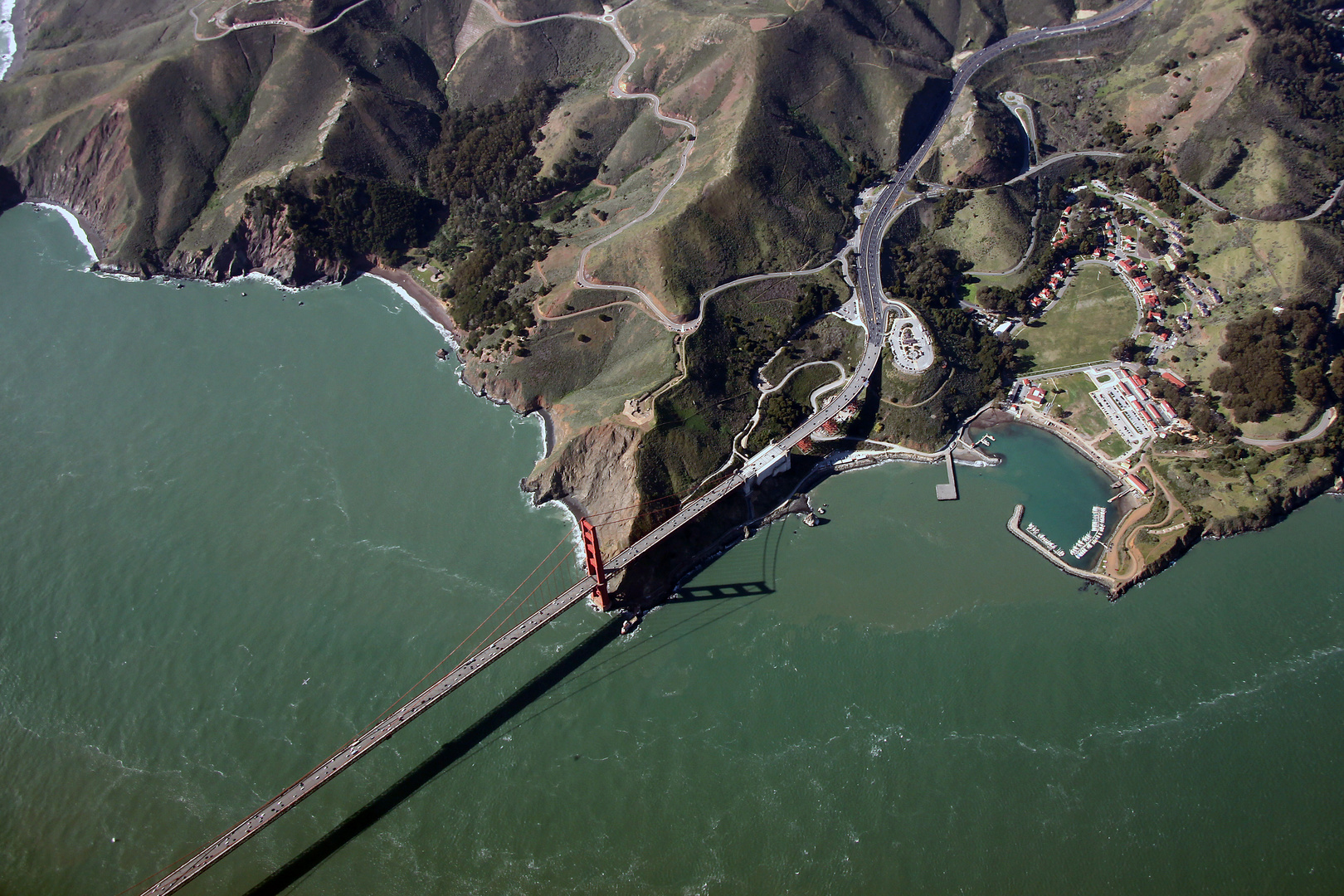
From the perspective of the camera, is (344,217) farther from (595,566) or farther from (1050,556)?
(1050,556)

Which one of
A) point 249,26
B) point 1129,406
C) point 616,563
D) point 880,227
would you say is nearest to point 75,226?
point 249,26

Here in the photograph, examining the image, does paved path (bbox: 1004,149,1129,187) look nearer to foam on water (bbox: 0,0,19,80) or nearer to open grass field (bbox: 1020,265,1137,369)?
open grass field (bbox: 1020,265,1137,369)

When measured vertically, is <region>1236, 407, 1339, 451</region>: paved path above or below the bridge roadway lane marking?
below

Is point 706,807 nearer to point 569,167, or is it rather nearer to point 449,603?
point 449,603

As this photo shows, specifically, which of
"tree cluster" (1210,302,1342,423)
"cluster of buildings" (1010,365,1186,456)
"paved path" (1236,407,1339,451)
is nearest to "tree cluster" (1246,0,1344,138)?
"tree cluster" (1210,302,1342,423)

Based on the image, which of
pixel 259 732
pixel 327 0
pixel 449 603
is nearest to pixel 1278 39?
pixel 449 603

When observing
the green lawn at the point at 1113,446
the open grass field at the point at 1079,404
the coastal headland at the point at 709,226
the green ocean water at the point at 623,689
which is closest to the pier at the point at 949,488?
the coastal headland at the point at 709,226
